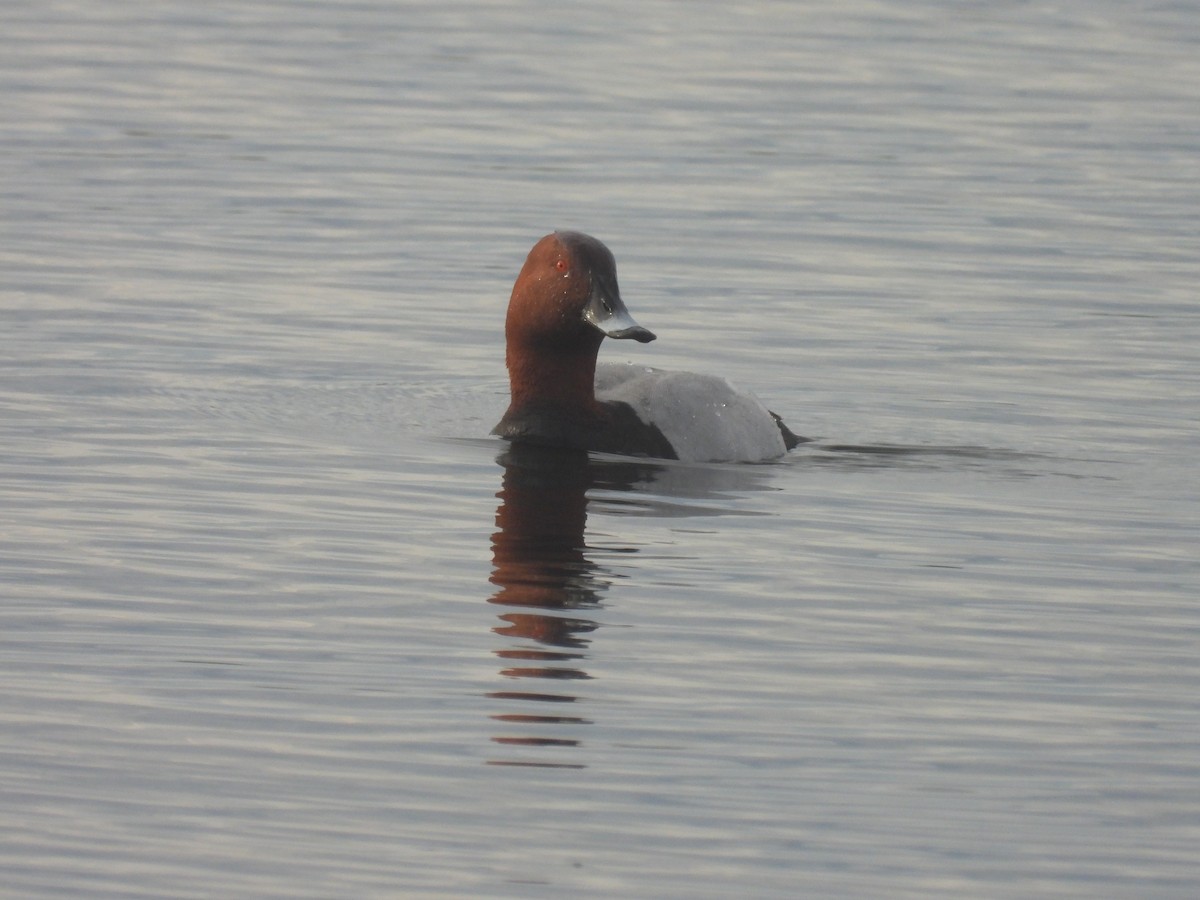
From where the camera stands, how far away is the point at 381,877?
5488 millimetres

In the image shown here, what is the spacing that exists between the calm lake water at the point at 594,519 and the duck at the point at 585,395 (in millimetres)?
202

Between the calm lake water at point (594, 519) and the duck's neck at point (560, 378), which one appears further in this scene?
the duck's neck at point (560, 378)

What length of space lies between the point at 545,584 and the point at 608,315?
2492mm

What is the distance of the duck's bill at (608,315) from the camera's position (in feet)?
33.4

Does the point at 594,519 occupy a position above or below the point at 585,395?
below

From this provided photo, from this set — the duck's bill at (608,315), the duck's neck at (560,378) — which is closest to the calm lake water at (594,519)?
the duck's neck at (560,378)

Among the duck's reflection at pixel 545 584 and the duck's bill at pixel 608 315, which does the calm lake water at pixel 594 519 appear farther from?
the duck's bill at pixel 608 315

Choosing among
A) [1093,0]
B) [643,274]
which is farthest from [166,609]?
[1093,0]

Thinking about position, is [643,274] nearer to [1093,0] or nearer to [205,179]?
[205,179]

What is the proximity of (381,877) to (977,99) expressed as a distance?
60.2ft

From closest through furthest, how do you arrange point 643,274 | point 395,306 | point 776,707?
point 776,707 < point 395,306 < point 643,274

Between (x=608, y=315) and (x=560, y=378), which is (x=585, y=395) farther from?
(x=608, y=315)

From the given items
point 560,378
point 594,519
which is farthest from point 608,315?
point 594,519

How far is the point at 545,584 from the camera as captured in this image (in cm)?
807
